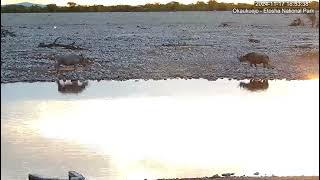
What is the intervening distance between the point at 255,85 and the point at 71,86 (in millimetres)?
5543

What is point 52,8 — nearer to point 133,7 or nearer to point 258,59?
point 133,7

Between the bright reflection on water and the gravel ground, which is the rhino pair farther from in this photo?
the bright reflection on water

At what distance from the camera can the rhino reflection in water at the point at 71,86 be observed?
17.9 metres

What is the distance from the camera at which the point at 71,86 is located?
61.0 feet

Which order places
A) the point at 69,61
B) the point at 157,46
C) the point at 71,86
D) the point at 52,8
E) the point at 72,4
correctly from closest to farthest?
the point at 71,86
the point at 69,61
the point at 157,46
the point at 72,4
the point at 52,8

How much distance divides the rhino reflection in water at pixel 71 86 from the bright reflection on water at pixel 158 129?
0.56 ft

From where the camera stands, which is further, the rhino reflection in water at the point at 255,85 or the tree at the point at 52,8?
the tree at the point at 52,8

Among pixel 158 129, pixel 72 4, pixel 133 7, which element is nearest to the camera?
pixel 158 129

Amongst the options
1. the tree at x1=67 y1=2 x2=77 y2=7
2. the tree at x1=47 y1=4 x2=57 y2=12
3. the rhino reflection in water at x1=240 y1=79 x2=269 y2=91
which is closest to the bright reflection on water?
the rhino reflection in water at x1=240 y1=79 x2=269 y2=91

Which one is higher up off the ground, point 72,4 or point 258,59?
point 72,4
